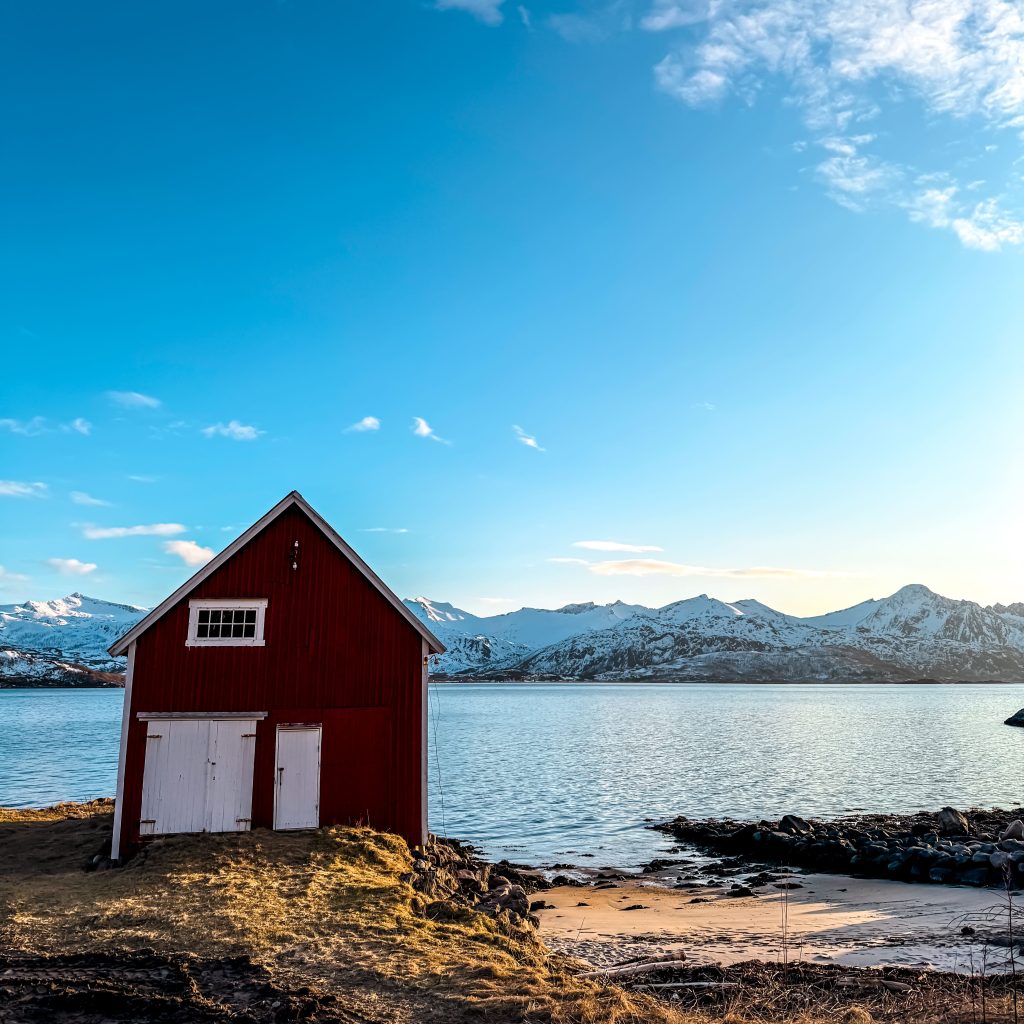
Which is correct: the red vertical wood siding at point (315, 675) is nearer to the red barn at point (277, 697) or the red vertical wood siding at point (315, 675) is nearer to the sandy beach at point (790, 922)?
the red barn at point (277, 697)

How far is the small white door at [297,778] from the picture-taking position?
70.7ft

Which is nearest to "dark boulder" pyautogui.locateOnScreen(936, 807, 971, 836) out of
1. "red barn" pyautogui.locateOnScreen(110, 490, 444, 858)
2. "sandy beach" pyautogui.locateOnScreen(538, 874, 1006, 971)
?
"sandy beach" pyautogui.locateOnScreen(538, 874, 1006, 971)

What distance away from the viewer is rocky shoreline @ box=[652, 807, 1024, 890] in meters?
28.6

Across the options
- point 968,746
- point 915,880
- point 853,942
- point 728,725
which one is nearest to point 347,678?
point 853,942

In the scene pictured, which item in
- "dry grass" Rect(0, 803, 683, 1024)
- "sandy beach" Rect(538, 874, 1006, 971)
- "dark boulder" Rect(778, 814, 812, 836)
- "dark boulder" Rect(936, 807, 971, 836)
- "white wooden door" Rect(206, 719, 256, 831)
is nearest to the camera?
"dry grass" Rect(0, 803, 683, 1024)

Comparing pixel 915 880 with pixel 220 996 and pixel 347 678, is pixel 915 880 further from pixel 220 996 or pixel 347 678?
pixel 220 996

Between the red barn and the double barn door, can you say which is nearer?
the double barn door

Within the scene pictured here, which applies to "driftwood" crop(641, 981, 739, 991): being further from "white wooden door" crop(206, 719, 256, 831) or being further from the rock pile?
"white wooden door" crop(206, 719, 256, 831)

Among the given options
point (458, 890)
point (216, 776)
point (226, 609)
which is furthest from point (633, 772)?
point (226, 609)

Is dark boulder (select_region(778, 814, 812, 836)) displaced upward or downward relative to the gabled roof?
downward

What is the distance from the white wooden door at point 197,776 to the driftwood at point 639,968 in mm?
9438

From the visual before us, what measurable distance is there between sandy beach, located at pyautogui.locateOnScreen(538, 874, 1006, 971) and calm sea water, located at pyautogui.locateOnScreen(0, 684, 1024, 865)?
23.3 feet

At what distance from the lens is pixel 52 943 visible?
1380 cm

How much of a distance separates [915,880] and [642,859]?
9814 mm
